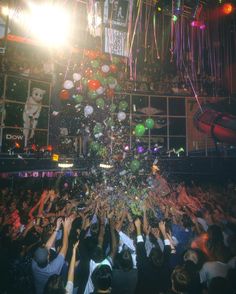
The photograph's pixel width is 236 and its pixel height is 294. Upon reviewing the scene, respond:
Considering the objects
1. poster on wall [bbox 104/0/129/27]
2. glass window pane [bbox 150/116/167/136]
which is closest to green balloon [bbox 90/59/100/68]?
poster on wall [bbox 104/0/129/27]

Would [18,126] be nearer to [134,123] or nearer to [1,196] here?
[1,196]

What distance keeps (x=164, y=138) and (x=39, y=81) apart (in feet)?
19.6

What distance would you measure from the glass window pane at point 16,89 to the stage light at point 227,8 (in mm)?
8048

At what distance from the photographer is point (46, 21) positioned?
25.4 feet

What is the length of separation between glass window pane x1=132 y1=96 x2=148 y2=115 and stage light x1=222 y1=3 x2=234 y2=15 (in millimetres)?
4580

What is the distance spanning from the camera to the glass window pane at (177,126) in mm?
12391

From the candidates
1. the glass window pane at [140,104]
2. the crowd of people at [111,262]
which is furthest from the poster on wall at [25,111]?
the crowd of people at [111,262]

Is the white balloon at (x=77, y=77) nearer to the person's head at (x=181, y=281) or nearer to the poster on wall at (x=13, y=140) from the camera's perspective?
the poster on wall at (x=13, y=140)

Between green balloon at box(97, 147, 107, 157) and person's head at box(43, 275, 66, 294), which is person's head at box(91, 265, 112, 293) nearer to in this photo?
person's head at box(43, 275, 66, 294)

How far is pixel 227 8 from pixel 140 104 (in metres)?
5.06

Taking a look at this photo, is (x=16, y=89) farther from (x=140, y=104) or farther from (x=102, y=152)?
(x=140, y=104)

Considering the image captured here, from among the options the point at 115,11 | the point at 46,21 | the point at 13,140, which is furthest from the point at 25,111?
the point at 115,11

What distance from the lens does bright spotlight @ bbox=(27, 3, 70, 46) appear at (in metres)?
7.49

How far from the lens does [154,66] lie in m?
11.9
